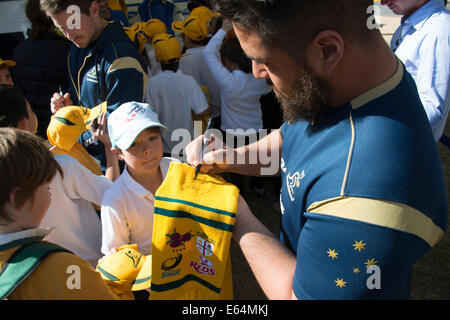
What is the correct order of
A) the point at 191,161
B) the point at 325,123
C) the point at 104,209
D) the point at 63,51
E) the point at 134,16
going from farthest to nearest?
the point at 134,16, the point at 63,51, the point at 104,209, the point at 191,161, the point at 325,123

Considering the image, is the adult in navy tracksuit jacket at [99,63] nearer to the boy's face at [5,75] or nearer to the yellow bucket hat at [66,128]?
the yellow bucket hat at [66,128]

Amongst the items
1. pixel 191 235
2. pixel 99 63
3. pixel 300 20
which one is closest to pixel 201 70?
pixel 99 63

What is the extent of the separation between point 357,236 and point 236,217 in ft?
2.05

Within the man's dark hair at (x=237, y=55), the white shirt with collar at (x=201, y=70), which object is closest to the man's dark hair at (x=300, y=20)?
the man's dark hair at (x=237, y=55)

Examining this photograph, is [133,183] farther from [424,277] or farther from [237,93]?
[424,277]

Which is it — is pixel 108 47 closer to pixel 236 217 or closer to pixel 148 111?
pixel 148 111

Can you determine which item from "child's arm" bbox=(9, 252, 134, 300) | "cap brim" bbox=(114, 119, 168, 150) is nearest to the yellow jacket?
"child's arm" bbox=(9, 252, 134, 300)

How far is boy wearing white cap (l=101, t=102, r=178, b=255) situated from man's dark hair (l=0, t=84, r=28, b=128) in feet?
1.70

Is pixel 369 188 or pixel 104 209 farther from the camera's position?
pixel 104 209

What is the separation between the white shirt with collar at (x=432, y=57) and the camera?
2021 mm

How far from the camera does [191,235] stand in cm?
145

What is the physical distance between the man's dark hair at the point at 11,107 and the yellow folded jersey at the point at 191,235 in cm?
106
